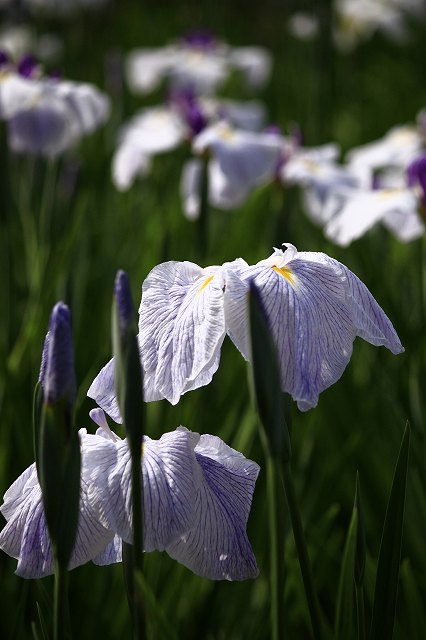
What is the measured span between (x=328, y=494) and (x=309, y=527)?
0.25 ft

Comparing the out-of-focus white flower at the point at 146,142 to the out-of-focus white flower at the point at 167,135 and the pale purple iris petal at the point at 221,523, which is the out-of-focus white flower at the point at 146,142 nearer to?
the out-of-focus white flower at the point at 167,135

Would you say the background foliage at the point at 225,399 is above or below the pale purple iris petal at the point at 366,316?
below

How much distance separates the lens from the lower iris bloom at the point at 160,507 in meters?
0.61

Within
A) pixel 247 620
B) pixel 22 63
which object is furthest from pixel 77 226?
pixel 247 620

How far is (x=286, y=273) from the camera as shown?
0.66 metres

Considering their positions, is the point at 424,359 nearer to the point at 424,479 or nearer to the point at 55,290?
the point at 424,479

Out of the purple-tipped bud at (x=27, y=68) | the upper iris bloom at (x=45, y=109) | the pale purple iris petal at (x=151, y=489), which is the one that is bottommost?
the pale purple iris petal at (x=151, y=489)

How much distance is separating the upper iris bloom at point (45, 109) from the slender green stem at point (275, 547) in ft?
4.07

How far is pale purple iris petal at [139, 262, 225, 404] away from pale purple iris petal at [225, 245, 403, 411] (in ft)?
0.07

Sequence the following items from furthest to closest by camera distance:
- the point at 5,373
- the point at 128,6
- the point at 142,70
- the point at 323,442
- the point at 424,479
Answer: the point at 128,6
the point at 142,70
the point at 323,442
the point at 5,373
the point at 424,479

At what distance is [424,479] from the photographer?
3.52 ft

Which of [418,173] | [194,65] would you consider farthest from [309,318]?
[194,65]

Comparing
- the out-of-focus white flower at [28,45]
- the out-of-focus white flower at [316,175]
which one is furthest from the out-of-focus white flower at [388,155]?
the out-of-focus white flower at [28,45]

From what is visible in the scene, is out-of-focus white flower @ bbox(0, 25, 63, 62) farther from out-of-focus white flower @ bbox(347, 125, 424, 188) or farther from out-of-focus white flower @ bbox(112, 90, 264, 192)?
out-of-focus white flower @ bbox(347, 125, 424, 188)
